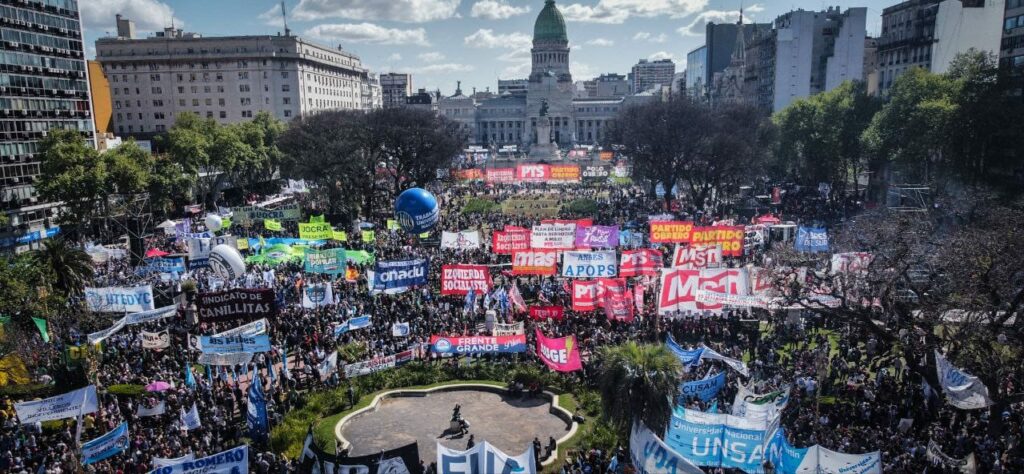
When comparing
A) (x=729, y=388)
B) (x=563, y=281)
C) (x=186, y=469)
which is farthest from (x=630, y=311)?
(x=186, y=469)

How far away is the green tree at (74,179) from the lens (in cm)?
5028

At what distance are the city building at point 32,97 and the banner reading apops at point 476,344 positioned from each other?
45.6 meters

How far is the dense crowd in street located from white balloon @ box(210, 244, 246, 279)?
98cm

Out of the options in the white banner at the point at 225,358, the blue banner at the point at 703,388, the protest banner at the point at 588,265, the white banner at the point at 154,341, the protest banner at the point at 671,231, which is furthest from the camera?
the protest banner at the point at 671,231

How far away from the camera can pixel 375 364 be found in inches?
1021

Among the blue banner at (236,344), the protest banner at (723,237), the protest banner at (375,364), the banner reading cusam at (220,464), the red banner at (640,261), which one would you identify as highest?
the protest banner at (723,237)

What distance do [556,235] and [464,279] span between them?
8166 millimetres

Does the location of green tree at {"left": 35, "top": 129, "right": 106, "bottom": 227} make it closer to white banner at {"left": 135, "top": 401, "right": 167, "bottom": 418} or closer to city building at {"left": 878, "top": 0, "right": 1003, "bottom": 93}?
white banner at {"left": 135, "top": 401, "right": 167, "bottom": 418}

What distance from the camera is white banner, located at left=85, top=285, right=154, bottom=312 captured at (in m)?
29.4

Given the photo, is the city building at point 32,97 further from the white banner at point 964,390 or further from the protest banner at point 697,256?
the white banner at point 964,390

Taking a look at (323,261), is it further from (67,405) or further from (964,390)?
(964,390)

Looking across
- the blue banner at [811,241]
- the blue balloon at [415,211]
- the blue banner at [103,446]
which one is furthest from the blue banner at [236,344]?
the blue banner at [811,241]

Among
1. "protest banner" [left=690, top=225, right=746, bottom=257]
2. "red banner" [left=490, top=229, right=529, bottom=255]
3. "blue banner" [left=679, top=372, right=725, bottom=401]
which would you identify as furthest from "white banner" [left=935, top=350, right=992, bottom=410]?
"red banner" [left=490, top=229, right=529, bottom=255]

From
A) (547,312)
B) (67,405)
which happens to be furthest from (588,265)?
(67,405)
